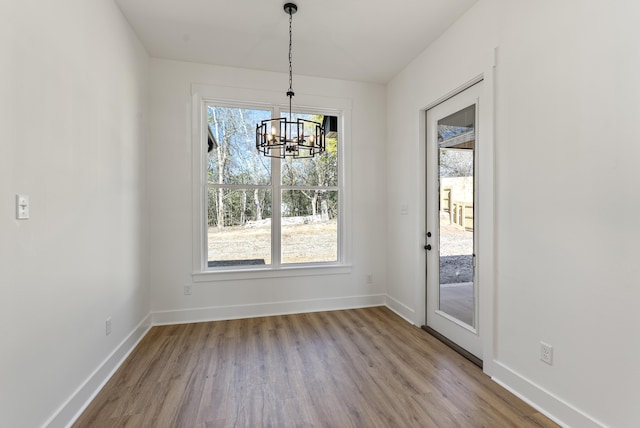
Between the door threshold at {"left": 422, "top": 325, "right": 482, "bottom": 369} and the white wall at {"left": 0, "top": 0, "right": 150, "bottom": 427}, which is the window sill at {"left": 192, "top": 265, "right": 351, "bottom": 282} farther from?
the door threshold at {"left": 422, "top": 325, "right": 482, "bottom": 369}

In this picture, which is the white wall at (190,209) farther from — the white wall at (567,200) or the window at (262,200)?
the white wall at (567,200)

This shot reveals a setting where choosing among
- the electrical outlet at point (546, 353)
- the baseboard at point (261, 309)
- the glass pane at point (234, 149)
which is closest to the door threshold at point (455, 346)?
the electrical outlet at point (546, 353)

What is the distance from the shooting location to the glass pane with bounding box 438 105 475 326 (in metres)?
2.83

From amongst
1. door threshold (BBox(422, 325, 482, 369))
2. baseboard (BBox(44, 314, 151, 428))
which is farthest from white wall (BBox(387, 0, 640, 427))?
baseboard (BBox(44, 314, 151, 428))

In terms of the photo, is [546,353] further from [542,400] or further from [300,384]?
[300,384]

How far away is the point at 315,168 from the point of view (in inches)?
162

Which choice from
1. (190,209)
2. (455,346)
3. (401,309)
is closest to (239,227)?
(190,209)

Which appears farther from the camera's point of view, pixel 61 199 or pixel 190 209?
pixel 190 209

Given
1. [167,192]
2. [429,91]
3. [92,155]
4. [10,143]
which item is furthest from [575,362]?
[167,192]

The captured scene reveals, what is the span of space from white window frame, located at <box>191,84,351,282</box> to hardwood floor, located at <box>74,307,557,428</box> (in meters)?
0.76

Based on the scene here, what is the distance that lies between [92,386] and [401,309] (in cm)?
308

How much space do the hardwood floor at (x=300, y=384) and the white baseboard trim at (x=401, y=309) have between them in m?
0.25

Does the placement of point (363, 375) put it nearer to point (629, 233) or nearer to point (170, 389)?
point (170, 389)

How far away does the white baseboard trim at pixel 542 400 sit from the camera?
70.4 inches
